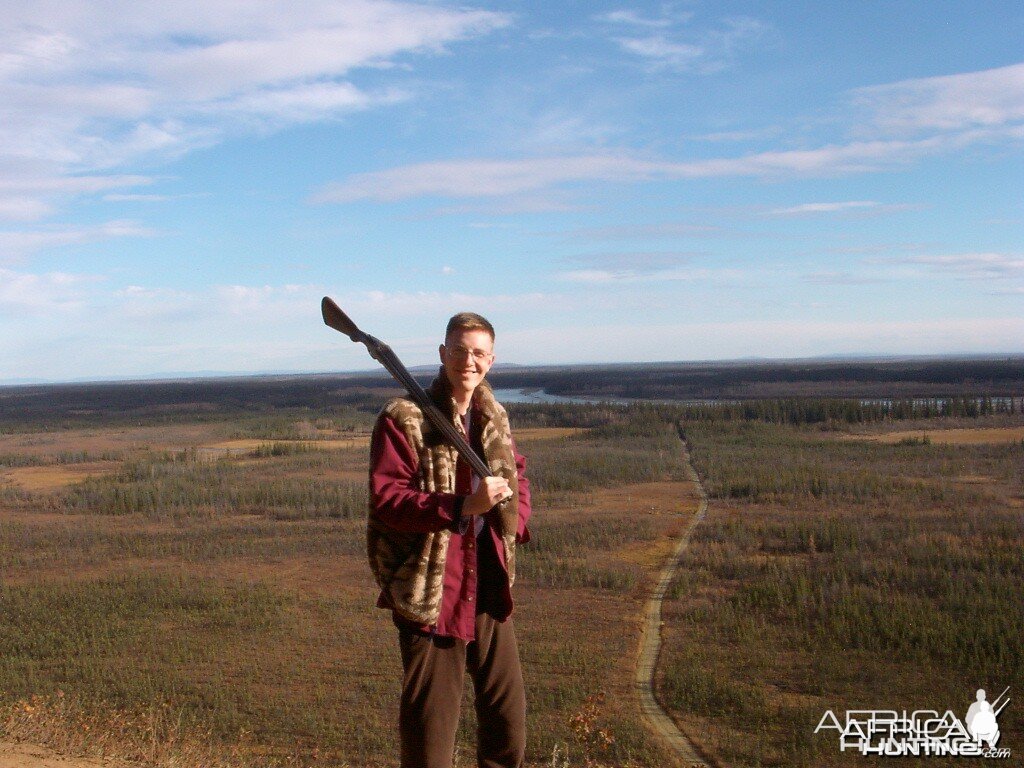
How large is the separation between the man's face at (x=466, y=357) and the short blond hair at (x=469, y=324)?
11 millimetres

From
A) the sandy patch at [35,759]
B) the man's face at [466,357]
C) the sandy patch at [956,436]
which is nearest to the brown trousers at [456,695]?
the man's face at [466,357]

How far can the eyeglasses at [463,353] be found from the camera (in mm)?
3178

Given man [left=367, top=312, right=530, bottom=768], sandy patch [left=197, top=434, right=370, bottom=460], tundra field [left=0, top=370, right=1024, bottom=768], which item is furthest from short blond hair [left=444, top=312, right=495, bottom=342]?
sandy patch [left=197, top=434, right=370, bottom=460]

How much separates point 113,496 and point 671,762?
2077 centimetres

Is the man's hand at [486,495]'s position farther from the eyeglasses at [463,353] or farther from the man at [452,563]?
the eyeglasses at [463,353]

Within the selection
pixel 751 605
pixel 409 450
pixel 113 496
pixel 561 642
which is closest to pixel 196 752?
pixel 409 450

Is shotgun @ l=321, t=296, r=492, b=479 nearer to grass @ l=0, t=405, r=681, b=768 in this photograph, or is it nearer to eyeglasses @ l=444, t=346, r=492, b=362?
eyeglasses @ l=444, t=346, r=492, b=362

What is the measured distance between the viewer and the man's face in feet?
10.4

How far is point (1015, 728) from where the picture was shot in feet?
27.0

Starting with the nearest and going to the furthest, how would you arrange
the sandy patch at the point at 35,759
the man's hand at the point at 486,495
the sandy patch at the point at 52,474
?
1. the man's hand at the point at 486,495
2. the sandy patch at the point at 35,759
3. the sandy patch at the point at 52,474

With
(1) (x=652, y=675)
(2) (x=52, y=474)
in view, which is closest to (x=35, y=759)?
(1) (x=652, y=675)

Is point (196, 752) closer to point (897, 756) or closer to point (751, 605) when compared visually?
point (897, 756)
